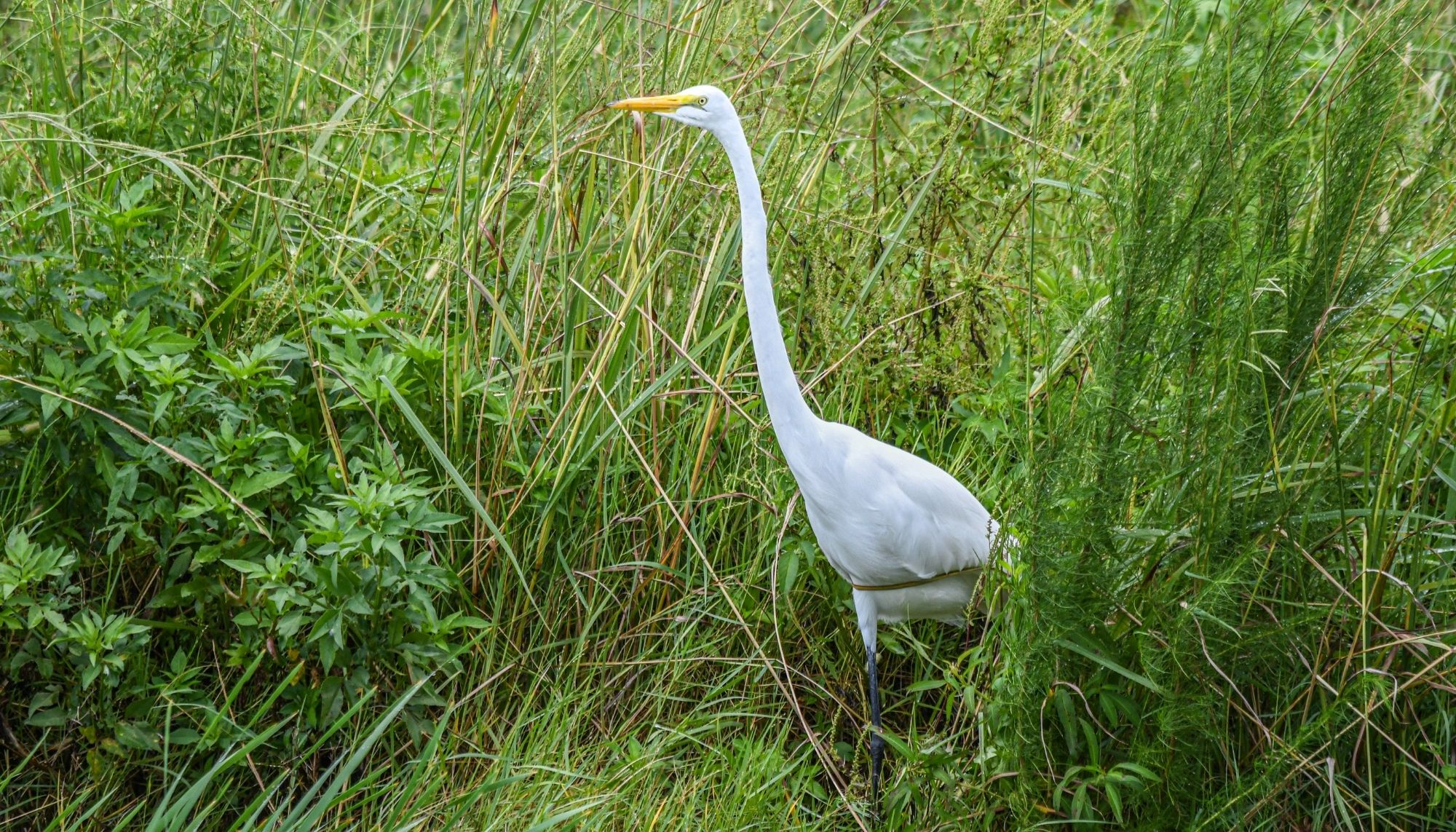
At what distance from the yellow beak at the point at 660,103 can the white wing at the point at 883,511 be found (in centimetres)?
69

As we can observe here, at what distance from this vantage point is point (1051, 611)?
195cm

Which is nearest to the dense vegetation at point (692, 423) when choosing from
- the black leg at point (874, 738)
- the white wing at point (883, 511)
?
the black leg at point (874, 738)

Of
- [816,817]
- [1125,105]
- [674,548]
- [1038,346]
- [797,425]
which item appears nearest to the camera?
[1125,105]

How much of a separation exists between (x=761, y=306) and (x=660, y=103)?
410 mm

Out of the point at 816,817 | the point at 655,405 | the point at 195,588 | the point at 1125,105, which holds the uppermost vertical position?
the point at 1125,105

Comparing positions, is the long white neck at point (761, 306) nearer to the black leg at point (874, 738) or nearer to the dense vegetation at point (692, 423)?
the dense vegetation at point (692, 423)

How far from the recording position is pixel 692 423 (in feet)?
9.59

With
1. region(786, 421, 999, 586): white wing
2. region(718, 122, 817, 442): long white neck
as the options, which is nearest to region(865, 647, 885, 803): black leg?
region(786, 421, 999, 586): white wing

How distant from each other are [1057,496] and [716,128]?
894 millimetres

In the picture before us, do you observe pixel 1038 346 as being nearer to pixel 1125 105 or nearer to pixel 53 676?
pixel 1125 105

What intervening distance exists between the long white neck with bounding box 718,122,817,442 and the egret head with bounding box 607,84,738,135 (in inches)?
0.8

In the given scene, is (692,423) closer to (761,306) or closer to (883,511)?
(883,511)

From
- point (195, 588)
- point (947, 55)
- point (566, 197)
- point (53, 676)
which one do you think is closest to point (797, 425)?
point (566, 197)

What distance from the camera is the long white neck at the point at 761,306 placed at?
2186mm
